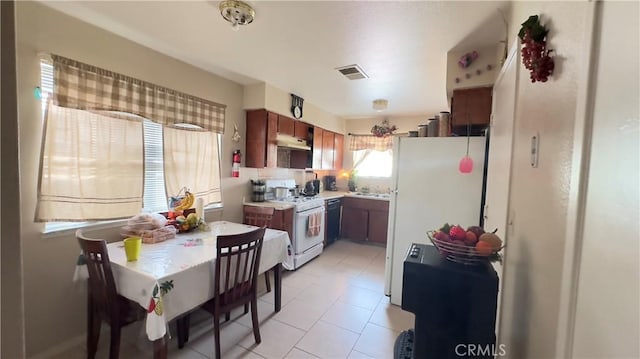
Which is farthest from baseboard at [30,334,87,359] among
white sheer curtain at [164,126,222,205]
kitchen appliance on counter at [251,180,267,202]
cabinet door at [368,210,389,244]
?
cabinet door at [368,210,389,244]

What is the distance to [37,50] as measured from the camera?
1.74 metres

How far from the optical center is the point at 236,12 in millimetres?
1650

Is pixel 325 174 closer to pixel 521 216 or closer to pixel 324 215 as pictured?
pixel 324 215

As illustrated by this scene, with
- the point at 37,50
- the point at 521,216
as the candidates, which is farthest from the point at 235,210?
the point at 521,216

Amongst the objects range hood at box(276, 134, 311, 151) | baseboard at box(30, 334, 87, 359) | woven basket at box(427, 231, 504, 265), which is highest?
range hood at box(276, 134, 311, 151)

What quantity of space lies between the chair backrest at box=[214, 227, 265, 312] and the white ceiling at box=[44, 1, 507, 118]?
1511mm

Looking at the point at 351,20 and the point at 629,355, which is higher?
the point at 351,20

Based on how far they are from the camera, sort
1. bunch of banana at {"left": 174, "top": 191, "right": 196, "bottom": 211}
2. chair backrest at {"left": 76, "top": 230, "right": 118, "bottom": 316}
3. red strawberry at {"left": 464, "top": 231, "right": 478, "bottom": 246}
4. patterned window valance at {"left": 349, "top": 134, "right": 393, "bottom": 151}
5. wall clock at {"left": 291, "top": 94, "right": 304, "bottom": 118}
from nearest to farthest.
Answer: red strawberry at {"left": 464, "top": 231, "right": 478, "bottom": 246}, chair backrest at {"left": 76, "top": 230, "right": 118, "bottom": 316}, bunch of banana at {"left": 174, "top": 191, "right": 196, "bottom": 211}, wall clock at {"left": 291, "top": 94, "right": 304, "bottom": 118}, patterned window valance at {"left": 349, "top": 134, "right": 393, "bottom": 151}

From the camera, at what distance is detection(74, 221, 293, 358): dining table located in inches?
55.1

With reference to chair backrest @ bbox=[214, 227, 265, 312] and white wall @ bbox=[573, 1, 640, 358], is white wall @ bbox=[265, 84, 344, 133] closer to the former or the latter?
chair backrest @ bbox=[214, 227, 265, 312]

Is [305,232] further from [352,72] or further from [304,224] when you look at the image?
[352,72]

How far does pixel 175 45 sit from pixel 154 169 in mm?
1151

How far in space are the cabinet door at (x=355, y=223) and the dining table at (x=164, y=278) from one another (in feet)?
10.1

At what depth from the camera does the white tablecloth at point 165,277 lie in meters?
1.40
